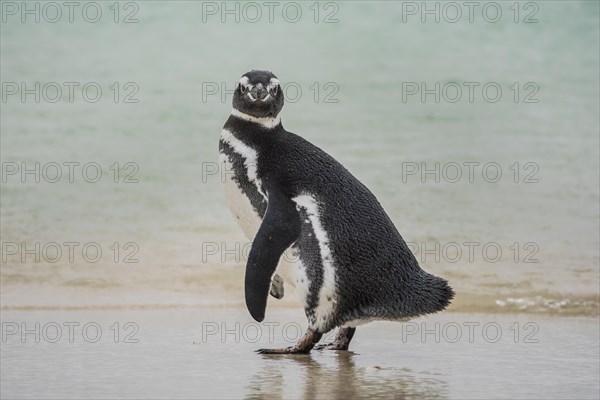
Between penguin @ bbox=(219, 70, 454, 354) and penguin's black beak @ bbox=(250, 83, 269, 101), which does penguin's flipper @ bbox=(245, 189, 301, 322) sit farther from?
penguin's black beak @ bbox=(250, 83, 269, 101)

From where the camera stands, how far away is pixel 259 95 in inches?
155

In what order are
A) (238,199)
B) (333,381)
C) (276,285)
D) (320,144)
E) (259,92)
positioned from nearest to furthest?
1. (333,381)
2. (259,92)
3. (238,199)
4. (276,285)
5. (320,144)

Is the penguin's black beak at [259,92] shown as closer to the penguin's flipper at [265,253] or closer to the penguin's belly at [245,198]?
the penguin's belly at [245,198]

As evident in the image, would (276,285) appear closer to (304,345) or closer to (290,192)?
(304,345)

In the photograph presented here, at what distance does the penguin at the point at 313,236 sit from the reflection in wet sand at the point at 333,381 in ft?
0.58

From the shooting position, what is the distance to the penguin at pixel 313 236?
384 cm

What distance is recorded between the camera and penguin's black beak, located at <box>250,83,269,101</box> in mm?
3924

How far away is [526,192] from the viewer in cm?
802

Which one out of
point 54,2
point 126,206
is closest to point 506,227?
point 126,206

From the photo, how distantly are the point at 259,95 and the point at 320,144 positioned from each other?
486 centimetres

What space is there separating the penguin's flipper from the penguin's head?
38 centimetres

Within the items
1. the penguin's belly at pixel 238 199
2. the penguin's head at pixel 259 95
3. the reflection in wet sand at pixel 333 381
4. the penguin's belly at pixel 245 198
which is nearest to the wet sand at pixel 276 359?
the reflection in wet sand at pixel 333 381

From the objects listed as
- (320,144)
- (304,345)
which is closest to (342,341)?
(304,345)

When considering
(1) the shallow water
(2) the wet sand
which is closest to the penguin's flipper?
(2) the wet sand
